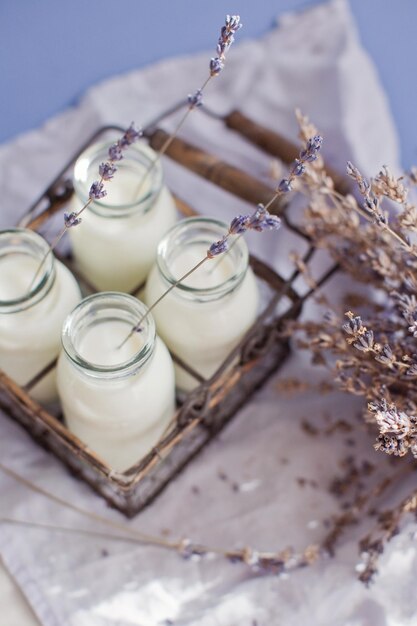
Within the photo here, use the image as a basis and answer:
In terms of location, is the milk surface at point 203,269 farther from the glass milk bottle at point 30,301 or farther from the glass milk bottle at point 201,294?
the glass milk bottle at point 30,301

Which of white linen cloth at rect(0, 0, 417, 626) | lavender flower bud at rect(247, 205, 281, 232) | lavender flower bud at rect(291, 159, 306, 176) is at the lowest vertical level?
white linen cloth at rect(0, 0, 417, 626)

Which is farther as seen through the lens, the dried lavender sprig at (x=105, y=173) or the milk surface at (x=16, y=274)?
the milk surface at (x=16, y=274)

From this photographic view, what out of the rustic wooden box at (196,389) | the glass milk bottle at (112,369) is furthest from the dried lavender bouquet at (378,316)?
the glass milk bottle at (112,369)

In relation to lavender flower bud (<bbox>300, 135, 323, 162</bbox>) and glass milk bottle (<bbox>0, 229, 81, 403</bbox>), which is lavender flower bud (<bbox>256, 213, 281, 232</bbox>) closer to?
lavender flower bud (<bbox>300, 135, 323, 162</bbox>)

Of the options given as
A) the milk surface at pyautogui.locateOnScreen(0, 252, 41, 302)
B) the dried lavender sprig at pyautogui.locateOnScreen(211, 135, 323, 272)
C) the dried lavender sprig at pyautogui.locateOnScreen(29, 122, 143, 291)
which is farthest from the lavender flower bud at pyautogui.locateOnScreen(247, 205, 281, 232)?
the milk surface at pyautogui.locateOnScreen(0, 252, 41, 302)

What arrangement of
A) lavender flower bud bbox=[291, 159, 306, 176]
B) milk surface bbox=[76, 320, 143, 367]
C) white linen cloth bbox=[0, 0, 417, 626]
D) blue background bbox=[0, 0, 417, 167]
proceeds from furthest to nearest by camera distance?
blue background bbox=[0, 0, 417, 167], white linen cloth bbox=[0, 0, 417, 626], milk surface bbox=[76, 320, 143, 367], lavender flower bud bbox=[291, 159, 306, 176]

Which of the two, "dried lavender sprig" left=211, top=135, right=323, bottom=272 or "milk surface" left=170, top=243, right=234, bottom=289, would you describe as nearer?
"dried lavender sprig" left=211, top=135, right=323, bottom=272

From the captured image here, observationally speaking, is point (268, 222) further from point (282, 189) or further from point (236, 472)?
point (236, 472)
